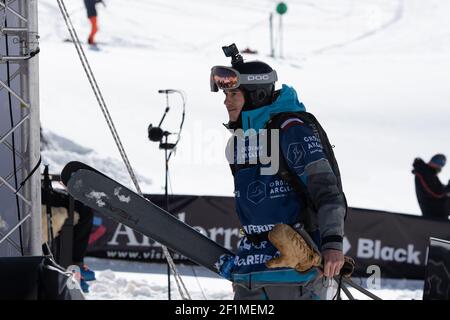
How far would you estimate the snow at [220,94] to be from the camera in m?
15.8

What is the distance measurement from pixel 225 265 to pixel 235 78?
87 centimetres

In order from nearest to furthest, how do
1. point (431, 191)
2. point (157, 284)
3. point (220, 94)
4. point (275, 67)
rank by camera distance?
point (157, 284) → point (431, 191) → point (220, 94) → point (275, 67)

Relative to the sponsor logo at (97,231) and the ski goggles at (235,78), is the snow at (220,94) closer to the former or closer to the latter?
the sponsor logo at (97,231)

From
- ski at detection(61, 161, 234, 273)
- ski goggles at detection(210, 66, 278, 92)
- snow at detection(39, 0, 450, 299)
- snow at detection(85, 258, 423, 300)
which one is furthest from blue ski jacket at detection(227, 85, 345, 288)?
snow at detection(39, 0, 450, 299)

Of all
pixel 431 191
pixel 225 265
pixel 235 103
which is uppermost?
pixel 235 103

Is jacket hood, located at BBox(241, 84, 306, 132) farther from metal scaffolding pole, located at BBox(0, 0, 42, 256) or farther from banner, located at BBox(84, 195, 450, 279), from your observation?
banner, located at BBox(84, 195, 450, 279)

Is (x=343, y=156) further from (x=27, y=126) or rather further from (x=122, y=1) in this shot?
(x=122, y=1)

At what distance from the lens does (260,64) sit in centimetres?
459

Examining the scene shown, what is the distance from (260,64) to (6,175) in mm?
2033

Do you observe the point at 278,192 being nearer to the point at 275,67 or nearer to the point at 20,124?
the point at 20,124

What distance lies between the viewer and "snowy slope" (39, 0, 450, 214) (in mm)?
16938

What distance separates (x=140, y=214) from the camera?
4664mm

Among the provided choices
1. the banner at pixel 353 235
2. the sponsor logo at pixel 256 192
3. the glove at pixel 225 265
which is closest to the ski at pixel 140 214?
the glove at pixel 225 265

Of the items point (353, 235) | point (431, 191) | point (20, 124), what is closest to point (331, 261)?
point (20, 124)
